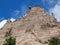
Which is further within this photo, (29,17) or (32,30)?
(29,17)

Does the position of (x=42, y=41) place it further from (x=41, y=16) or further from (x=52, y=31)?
(x=41, y=16)

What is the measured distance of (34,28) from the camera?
174 m

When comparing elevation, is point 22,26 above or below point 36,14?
below

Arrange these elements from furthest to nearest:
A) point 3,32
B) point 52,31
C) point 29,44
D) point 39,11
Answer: point 39,11
point 3,32
point 52,31
point 29,44

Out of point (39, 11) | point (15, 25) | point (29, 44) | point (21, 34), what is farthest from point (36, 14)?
point (29, 44)

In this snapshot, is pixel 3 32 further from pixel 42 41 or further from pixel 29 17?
pixel 42 41

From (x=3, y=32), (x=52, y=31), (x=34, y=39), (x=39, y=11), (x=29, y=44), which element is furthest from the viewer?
(x=39, y=11)

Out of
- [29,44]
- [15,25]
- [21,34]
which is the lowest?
[29,44]

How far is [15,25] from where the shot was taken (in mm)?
189500

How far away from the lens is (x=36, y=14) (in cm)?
19262

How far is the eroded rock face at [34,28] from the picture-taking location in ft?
518

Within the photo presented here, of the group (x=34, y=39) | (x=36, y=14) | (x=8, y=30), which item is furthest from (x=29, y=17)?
(x=34, y=39)

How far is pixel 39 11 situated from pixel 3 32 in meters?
31.3

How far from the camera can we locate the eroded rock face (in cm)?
15774
